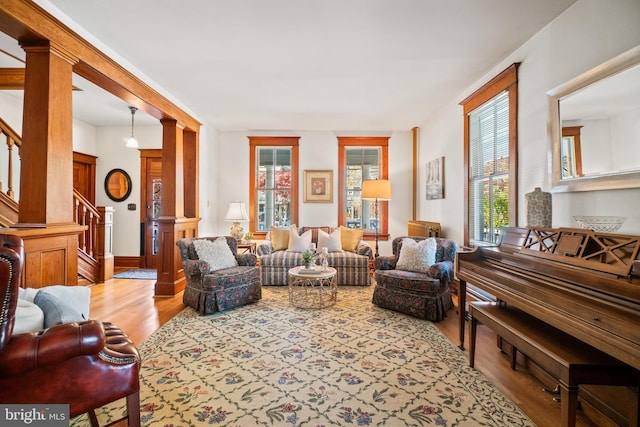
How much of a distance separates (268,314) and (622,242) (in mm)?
2999

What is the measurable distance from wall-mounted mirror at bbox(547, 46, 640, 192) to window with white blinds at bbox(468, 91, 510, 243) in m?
0.81

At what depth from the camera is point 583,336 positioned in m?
1.33

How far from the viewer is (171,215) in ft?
14.3

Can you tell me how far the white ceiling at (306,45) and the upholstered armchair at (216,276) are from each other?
210 centimetres

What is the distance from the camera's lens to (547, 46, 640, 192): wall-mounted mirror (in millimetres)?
1814

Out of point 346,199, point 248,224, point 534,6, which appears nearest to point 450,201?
point 346,199

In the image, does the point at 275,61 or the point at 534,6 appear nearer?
the point at 534,6

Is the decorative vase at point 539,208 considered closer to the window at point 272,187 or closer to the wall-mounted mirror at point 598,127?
the wall-mounted mirror at point 598,127

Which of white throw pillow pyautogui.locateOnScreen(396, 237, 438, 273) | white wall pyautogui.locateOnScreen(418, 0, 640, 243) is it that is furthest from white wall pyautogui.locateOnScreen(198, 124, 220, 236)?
white wall pyautogui.locateOnScreen(418, 0, 640, 243)

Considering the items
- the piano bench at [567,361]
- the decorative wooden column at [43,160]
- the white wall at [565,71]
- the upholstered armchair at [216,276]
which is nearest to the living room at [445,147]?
the white wall at [565,71]

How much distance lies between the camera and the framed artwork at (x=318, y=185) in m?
6.02

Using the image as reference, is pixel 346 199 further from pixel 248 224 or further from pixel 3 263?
pixel 3 263

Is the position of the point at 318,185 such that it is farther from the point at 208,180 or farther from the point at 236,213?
the point at 208,180

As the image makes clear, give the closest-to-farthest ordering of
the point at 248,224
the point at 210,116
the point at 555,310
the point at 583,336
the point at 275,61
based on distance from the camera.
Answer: the point at 583,336 < the point at 555,310 < the point at 275,61 < the point at 210,116 < the point at 248,224
